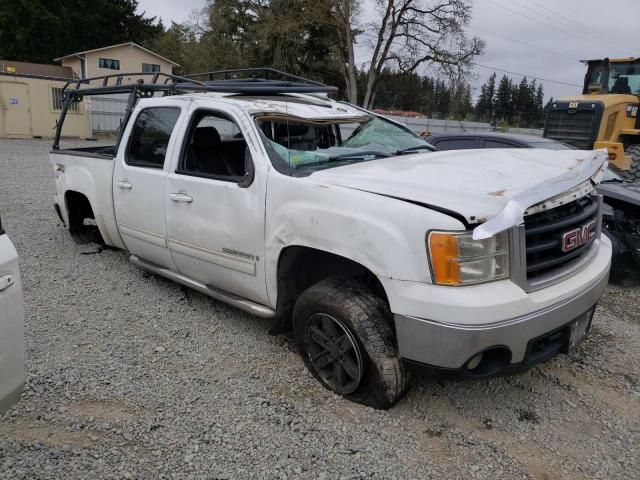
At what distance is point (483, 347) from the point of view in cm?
239

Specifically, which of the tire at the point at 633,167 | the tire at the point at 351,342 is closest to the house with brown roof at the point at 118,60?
the tire at the point at 633,167

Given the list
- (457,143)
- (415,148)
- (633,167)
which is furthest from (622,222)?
(633,167)

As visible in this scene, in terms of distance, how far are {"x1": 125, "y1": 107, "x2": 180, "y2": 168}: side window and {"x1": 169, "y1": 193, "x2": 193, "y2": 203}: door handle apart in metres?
0.36

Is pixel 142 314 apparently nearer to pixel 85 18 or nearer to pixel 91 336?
pixel 91 336

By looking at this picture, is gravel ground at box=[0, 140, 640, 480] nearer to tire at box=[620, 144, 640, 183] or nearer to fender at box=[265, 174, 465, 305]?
fender at box=[265, 174, 465, 305]

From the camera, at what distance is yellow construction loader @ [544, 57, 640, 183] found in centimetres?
943

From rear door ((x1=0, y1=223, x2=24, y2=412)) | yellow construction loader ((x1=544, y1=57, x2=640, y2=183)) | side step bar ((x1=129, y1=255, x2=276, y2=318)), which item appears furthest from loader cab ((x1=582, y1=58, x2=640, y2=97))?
rear door ((x1=0, y1=223, x2=24, y2=412))

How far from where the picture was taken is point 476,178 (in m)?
2.77

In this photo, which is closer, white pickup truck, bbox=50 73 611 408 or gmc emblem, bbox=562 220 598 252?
white pickup truck, bbox=50 73 611 408

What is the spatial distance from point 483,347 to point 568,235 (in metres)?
0.88

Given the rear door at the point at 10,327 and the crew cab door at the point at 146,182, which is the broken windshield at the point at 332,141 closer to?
the crew cab door at the point at 146,182

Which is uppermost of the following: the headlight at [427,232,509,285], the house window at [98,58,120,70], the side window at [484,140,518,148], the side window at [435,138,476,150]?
the house window at [98,58,120,70]

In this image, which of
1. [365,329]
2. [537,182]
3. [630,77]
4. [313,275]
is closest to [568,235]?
[537,182]

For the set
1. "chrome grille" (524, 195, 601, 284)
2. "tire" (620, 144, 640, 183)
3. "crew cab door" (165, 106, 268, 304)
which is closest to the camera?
"chrome grille" (524, 195, 601, 284)
